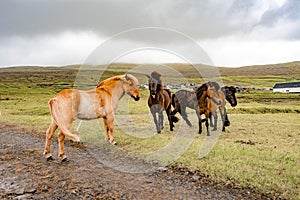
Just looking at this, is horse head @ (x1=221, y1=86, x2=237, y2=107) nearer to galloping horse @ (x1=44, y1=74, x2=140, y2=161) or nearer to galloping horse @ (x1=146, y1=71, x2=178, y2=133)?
galloping horse @ (x1=146, y1=71, x2=178, y2=133)

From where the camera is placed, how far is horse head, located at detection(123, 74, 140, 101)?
9.75m

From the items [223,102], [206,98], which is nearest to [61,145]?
[206,98]

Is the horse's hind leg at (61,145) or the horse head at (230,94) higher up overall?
the horse head at (230,94)

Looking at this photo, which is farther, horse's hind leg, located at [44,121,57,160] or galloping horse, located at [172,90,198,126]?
galloping horse, located at [172,90,198,126]

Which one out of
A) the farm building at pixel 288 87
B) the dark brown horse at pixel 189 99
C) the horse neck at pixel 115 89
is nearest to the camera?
Answer: the horse neck at pixel 115 89

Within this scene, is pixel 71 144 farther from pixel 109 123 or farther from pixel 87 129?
pixel 87 129

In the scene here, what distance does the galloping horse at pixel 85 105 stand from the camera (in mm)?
7613

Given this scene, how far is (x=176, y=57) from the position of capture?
27.5 feet

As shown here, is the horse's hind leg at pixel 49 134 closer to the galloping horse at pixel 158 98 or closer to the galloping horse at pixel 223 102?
the galloping horse at pixel 158 98

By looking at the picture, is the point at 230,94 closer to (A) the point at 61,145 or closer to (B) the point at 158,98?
(B) the point at 158,98

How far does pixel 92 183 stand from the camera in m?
6.50

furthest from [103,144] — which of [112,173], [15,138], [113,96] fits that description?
[15,138]

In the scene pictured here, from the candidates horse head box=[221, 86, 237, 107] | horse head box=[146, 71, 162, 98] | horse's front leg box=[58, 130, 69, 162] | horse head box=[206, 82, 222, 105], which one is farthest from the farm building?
horse's front leg box=[58, 130, 69, 162]

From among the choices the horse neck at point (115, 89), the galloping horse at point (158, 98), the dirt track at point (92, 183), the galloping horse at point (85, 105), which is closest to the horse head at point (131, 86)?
the galloping horse at point (85, 105)
